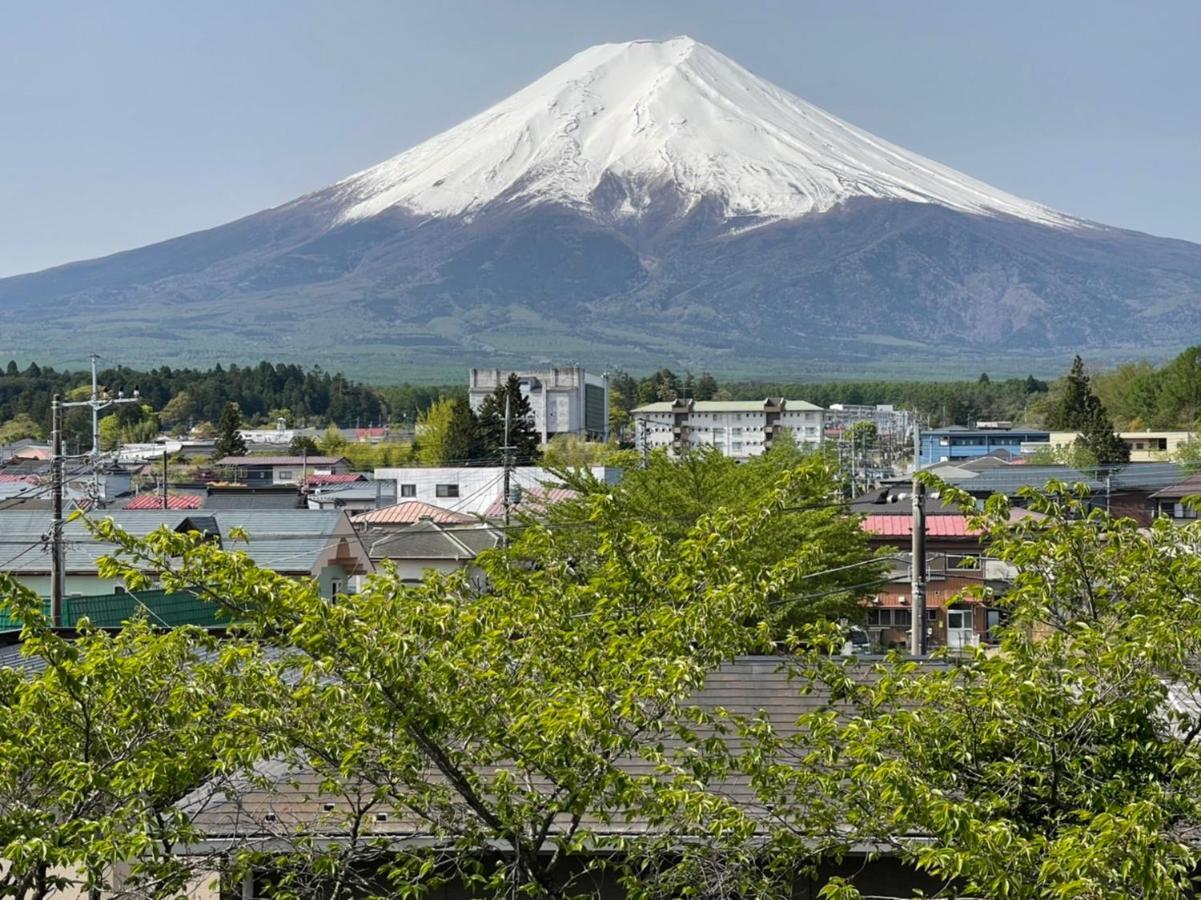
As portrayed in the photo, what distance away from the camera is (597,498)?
28.2 ft

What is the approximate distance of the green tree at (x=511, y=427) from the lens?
65556mm

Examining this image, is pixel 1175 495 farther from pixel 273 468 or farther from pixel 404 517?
pixel 273 468

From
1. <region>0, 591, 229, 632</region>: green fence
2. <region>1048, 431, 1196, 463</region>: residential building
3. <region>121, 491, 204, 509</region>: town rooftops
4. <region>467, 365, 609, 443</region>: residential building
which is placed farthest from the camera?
<region>467, 365, 609, 443</region>: residential building

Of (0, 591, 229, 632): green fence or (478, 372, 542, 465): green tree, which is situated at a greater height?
(478, 372, 542, 465): green tree

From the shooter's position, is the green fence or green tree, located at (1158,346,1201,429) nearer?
the green fence

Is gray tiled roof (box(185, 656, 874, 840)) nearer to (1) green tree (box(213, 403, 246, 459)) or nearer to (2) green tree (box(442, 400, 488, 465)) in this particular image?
(2) green tree (box(442, 400, 488, 465))

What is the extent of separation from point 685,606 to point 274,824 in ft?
10.3

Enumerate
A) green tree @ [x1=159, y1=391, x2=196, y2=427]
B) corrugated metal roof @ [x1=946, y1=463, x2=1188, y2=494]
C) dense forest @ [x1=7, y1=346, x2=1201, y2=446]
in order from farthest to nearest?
green tree @ [x1=159, y1=391, x2=196, y2=427]
dense forest @ [x1=7, y1=346, x2=1201, y2=446]
corrugated metal roof @ [x1=946, y1=463, x2=1188, y2=494]

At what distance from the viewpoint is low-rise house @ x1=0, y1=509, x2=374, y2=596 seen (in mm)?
27203

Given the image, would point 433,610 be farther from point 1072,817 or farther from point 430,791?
point 1072,817

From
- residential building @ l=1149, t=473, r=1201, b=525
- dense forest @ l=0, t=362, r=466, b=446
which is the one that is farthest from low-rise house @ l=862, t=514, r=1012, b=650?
dense forest @ l=0, t=362, r=466, b=446

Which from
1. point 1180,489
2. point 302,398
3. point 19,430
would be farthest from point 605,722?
point 302,398

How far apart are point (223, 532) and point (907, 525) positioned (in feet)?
50.3

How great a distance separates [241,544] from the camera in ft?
86.5
